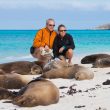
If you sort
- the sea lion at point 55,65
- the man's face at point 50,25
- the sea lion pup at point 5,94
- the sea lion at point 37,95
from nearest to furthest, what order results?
Answer: the sea lion at point 37,95
the sea lion pup at point 5,94
the sea lion at point 55,65
the man's face at point 50,25

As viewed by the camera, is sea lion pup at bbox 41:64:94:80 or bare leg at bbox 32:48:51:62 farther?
bare leg at bbox 32:48:51:62

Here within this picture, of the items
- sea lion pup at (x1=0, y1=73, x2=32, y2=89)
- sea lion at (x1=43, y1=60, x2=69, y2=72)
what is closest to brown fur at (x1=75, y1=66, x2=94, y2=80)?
sea lion at (x1=43, y1=60, x2=69, y2=72)

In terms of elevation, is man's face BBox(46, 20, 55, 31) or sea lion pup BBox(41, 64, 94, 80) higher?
man's face BBox(46, 20, 55, 31)

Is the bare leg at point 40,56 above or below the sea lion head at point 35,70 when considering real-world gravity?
above

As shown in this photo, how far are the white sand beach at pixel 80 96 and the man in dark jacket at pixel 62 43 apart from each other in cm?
227

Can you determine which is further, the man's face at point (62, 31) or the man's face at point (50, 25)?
the man's face at point (62, 31)

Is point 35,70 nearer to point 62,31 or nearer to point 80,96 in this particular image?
point 62,31

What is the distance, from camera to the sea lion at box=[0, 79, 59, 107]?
746 cm

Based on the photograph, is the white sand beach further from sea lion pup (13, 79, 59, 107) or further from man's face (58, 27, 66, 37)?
man's face (58, 27, 66, 37)

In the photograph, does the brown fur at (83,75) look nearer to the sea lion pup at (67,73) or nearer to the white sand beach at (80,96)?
the sea lion pup at (67,73)

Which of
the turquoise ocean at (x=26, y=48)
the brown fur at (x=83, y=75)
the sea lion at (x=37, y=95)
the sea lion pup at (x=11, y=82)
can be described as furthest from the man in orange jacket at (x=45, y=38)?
the turquoise ocean at (x=26, y=48)

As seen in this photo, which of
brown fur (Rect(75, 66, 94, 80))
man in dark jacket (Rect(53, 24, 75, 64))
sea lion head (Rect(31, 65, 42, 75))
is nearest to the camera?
brown fur (Rect(75, 66, 94, 80))

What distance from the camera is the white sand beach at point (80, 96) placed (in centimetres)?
760

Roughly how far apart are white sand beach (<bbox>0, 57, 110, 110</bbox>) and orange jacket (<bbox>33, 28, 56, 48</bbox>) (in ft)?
7.65
